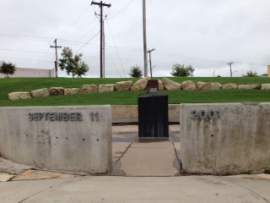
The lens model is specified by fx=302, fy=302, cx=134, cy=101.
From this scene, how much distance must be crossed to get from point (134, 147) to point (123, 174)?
226cm

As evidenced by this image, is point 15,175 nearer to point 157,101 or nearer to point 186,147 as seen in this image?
point 186,147

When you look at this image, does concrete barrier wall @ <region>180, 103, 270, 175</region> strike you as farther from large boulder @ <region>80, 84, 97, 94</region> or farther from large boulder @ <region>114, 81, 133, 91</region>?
large boulder @ <region>80, 84, 97, 94</region>

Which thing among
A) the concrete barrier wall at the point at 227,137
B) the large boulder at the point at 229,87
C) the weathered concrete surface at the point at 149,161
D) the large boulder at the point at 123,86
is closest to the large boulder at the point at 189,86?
the large boulder at the point at 229,87

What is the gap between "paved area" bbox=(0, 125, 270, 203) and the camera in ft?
14.1

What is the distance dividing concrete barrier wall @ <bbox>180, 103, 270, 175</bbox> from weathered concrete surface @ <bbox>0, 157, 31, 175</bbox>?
3.27 m

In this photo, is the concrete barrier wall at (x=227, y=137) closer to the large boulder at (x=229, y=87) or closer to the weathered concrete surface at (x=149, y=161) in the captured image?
the weathered concrete surface at (x=149, y=161)

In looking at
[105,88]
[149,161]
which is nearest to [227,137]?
[149,161]

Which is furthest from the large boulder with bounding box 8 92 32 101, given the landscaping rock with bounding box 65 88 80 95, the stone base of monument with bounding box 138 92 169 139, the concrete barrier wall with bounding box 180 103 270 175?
the concrete barrier wall with bounding box 180 103 270 175

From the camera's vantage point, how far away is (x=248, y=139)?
5.58 meters

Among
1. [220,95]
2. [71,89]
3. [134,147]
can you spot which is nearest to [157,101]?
[134,147]

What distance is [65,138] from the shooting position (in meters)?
5.96

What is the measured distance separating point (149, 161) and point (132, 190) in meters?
1.81

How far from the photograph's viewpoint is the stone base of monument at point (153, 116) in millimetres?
9188

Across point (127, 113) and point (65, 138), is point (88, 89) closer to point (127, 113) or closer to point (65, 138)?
point (127, 113)
